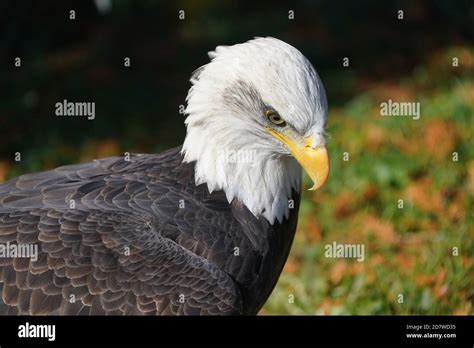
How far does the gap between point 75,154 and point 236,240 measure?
4.51 m

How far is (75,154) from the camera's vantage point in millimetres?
8523

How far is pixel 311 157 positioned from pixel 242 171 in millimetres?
397

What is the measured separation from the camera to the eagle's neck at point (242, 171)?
175 inches

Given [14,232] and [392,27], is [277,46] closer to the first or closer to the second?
[14,232]

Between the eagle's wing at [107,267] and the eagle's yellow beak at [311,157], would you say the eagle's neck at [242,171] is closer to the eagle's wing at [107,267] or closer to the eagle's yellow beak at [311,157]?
the eagle's yellow beak at [311,157]

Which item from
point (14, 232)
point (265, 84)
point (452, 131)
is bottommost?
point (452, 131)

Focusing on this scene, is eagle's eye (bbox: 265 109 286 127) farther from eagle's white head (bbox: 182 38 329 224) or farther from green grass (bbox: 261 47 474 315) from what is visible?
green grass (bbox: 261 47 474 315)

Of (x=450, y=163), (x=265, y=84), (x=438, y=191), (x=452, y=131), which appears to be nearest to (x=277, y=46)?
(x=265, y=84)

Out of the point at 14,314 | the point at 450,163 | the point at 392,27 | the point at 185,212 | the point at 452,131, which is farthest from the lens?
the point at 392,27

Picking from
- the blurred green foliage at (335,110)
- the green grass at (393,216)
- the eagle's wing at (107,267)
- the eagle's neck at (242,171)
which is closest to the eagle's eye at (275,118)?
the eagle's neck at (242,171)

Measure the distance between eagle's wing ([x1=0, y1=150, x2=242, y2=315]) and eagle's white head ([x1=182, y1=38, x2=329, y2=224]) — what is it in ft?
1.16

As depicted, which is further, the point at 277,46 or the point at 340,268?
the point at 340,268

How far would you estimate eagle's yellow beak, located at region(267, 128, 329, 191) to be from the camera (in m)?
4.17

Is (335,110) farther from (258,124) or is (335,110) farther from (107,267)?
(107,267)
